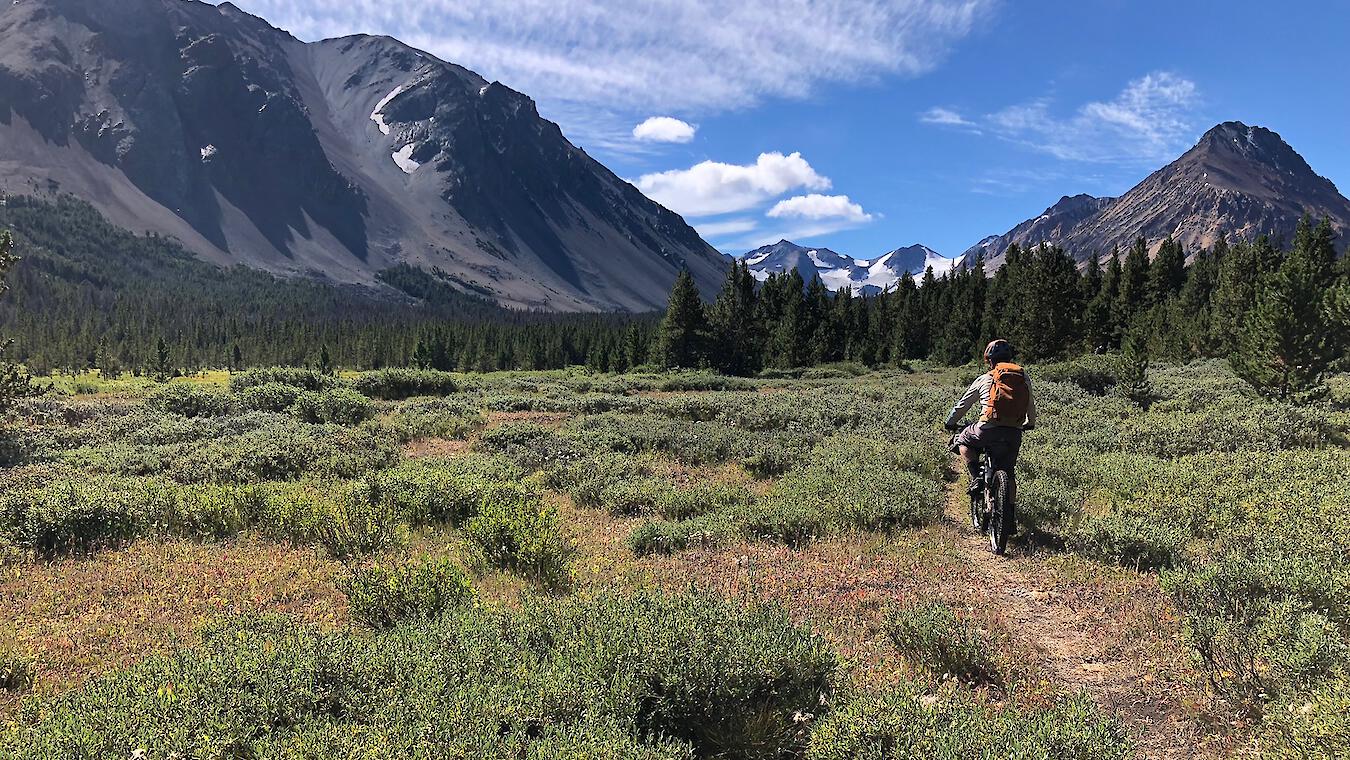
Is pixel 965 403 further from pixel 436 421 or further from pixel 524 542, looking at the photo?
pixel 436 421

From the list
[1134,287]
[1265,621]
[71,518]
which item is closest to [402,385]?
[71,518]

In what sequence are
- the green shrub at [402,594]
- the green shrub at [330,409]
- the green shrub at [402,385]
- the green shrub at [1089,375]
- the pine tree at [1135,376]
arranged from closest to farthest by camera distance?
the green shrub at [402,594] < the green shrub at [330,409] < the pine tree at [1135,376] < the green shrub at [1089,375] < the green shrub at [402,385]

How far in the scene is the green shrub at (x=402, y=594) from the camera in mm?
5590

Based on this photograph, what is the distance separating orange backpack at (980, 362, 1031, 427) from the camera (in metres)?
8.11

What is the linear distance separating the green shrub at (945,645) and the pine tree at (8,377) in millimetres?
18554

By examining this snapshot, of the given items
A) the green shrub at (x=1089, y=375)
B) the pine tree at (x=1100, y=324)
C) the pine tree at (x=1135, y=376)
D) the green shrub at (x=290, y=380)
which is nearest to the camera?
the pine tree at (x=1135, y=376)

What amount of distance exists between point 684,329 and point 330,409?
42.4m

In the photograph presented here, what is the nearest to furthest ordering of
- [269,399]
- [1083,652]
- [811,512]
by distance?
1. [1083,652]
2. [811,512]
3. [269,399]

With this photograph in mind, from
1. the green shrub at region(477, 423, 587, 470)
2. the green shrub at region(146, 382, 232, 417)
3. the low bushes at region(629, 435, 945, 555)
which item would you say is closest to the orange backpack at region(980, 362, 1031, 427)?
the low bushes at region(629, 435, 945, 555)

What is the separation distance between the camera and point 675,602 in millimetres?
5047

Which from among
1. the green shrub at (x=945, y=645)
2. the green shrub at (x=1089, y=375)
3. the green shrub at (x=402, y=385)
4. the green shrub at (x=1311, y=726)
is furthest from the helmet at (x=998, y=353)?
the green shrub at (x=402, y=385)

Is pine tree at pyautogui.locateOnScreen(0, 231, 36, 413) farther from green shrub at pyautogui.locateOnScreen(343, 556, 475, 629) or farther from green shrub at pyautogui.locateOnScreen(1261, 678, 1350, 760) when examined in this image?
green shrub at pyautogui.locateOnScreen(1261, 678, 1350, 760)

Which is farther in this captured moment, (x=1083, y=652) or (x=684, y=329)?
(x=684, y=329)

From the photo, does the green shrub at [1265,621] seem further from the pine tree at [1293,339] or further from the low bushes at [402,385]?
the low bushes at [402,385]
